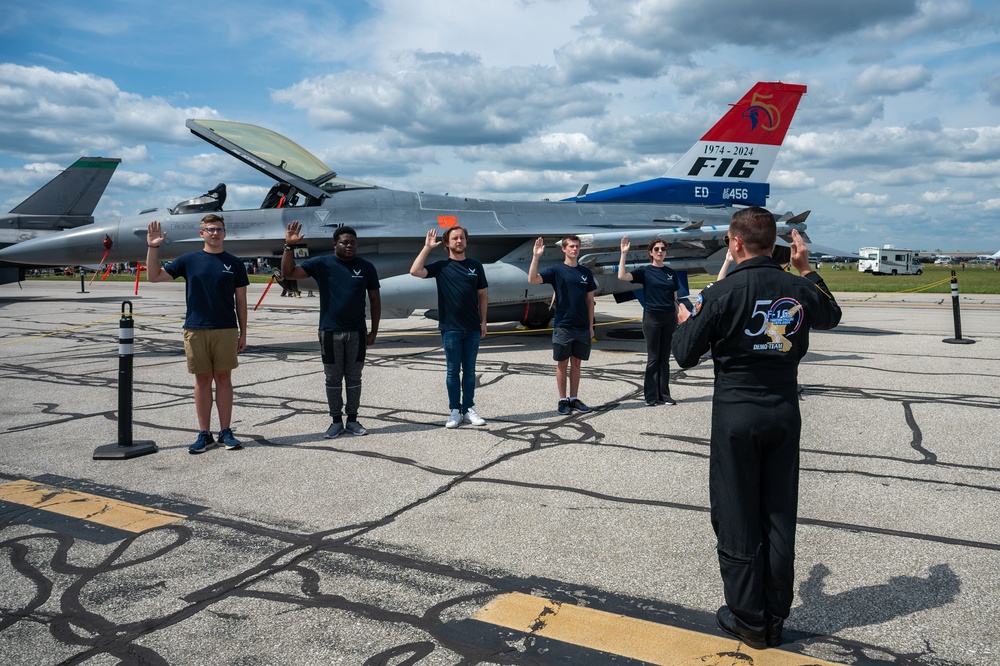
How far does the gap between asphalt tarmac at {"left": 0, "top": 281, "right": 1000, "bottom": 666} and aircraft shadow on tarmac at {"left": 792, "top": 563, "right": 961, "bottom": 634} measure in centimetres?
1

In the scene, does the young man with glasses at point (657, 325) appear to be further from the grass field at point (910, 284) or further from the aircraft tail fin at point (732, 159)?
the grass field at point (910, 284)

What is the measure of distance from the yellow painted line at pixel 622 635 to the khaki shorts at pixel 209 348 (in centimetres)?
361

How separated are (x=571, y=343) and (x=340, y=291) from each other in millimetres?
2325

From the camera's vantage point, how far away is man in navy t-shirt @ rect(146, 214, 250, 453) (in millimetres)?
5648

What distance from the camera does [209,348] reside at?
18.7 ft

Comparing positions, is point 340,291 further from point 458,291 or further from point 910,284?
point 910,284

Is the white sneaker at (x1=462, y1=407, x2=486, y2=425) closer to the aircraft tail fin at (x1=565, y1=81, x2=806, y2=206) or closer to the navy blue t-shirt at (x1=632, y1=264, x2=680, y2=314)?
the navy blue t-shirt at (x1=632, y1=264, x2=680, y2=314)

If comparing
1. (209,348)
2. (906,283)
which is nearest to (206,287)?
(209,348)

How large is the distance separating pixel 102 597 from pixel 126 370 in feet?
9.29

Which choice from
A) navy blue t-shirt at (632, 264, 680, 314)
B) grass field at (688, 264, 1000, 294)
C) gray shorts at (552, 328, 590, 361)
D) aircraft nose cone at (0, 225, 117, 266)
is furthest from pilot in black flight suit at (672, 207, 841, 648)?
grass field at (688, 264, 1000, 294)

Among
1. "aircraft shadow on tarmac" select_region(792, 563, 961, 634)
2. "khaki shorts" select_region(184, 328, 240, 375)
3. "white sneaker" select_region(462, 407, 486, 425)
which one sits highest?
"khaki shorts" select_region(184, 328, 240, 375)

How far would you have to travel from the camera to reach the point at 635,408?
714cm

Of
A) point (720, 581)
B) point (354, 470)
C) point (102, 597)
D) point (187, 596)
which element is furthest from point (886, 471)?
point (102, 597)

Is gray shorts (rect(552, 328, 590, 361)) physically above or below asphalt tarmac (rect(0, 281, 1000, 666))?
above
